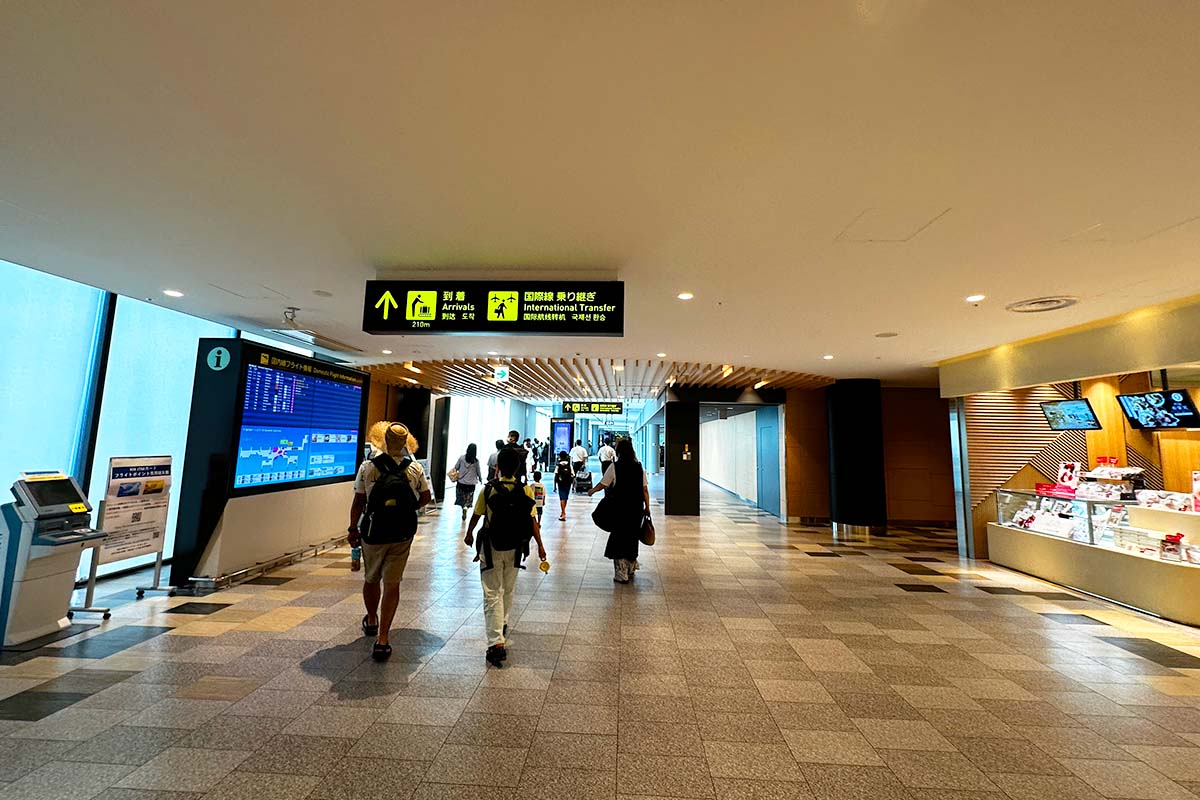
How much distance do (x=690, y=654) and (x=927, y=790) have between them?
6.02 feet

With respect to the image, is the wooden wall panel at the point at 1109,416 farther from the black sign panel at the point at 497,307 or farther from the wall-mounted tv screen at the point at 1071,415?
the black sign panel at the point at 497,307

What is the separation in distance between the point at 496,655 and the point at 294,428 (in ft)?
15.4

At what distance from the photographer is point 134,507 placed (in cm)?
509

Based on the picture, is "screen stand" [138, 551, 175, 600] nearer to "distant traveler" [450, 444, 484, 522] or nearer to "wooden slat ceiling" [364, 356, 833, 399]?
"distant traveler" [450, 444, 484, 522]

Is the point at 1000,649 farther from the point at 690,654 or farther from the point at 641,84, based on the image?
the point at 641,84

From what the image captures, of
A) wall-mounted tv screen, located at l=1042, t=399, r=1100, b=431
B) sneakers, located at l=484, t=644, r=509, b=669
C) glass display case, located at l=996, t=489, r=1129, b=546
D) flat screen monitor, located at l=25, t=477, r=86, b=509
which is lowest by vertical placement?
sneakers, located at l=484, t=644, r=509, b=669

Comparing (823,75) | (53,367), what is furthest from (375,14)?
(53,367)

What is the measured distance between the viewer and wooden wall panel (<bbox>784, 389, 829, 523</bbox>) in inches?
481

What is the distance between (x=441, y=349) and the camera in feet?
27.1

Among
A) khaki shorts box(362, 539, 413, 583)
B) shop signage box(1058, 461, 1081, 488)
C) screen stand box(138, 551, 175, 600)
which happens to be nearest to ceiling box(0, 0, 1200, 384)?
khaki shorts box(362, 539, 413, 583)

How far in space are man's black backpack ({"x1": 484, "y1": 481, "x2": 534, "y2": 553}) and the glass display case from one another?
275 inches

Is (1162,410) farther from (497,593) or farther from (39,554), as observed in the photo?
(39,554)

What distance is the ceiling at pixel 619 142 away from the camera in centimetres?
185

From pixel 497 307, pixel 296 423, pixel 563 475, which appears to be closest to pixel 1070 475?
pixel 497 307
